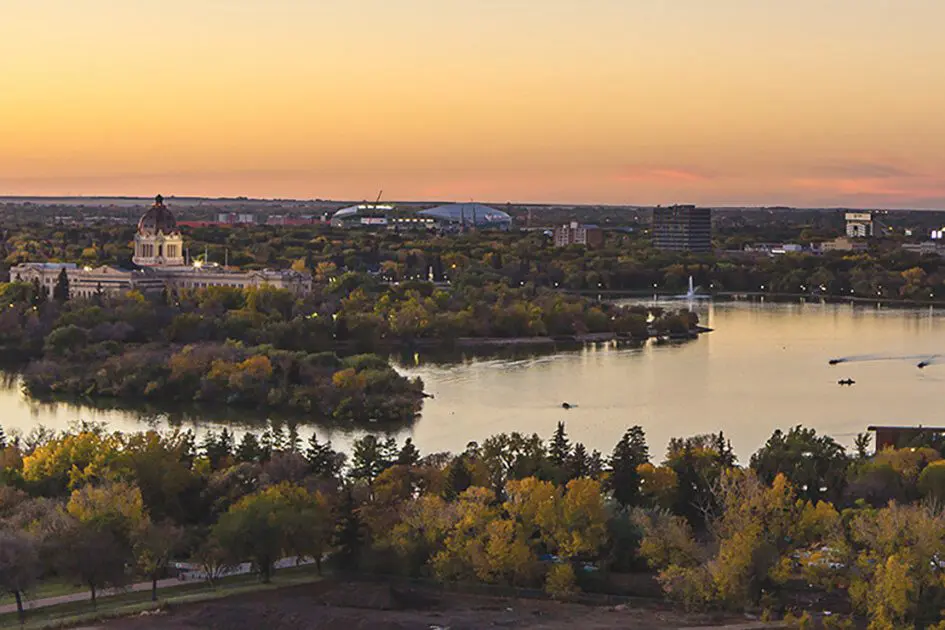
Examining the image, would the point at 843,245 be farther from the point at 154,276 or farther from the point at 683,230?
the point at 154,276

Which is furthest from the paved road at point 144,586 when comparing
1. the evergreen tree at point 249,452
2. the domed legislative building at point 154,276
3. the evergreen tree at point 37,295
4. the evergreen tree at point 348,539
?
the domed legislative building at point 154,276

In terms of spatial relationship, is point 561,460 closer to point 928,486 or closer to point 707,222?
point 928,486

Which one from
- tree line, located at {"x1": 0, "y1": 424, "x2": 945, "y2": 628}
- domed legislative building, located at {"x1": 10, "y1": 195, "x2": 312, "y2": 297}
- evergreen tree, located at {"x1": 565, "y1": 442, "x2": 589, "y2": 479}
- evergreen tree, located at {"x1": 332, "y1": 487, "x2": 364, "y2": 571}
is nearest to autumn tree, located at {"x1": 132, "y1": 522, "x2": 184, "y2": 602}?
tree line, located at {"x1": 0, "y1": 424, "x2": 945, "y2": 628}

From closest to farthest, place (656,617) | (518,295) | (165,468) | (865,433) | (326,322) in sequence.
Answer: (656,617)
(165,468)
(865,433)
(326,322)
(518,295)

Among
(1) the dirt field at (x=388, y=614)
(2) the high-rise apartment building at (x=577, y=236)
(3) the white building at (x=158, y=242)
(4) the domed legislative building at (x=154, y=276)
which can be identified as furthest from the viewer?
(2) the high-rise apartment building at (x=577, y=236)

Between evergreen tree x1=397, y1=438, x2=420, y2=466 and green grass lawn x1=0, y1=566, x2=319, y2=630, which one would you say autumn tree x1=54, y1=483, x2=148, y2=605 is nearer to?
green grass lawn x1=0, y1=566, x2=319, y2=630

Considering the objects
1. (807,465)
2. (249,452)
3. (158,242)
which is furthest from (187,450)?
(158,242)

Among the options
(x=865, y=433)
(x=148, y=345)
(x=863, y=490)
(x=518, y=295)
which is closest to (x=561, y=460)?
(x=863, y=490)

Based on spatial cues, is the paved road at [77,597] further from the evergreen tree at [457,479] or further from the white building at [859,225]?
the white building at [859,225]
